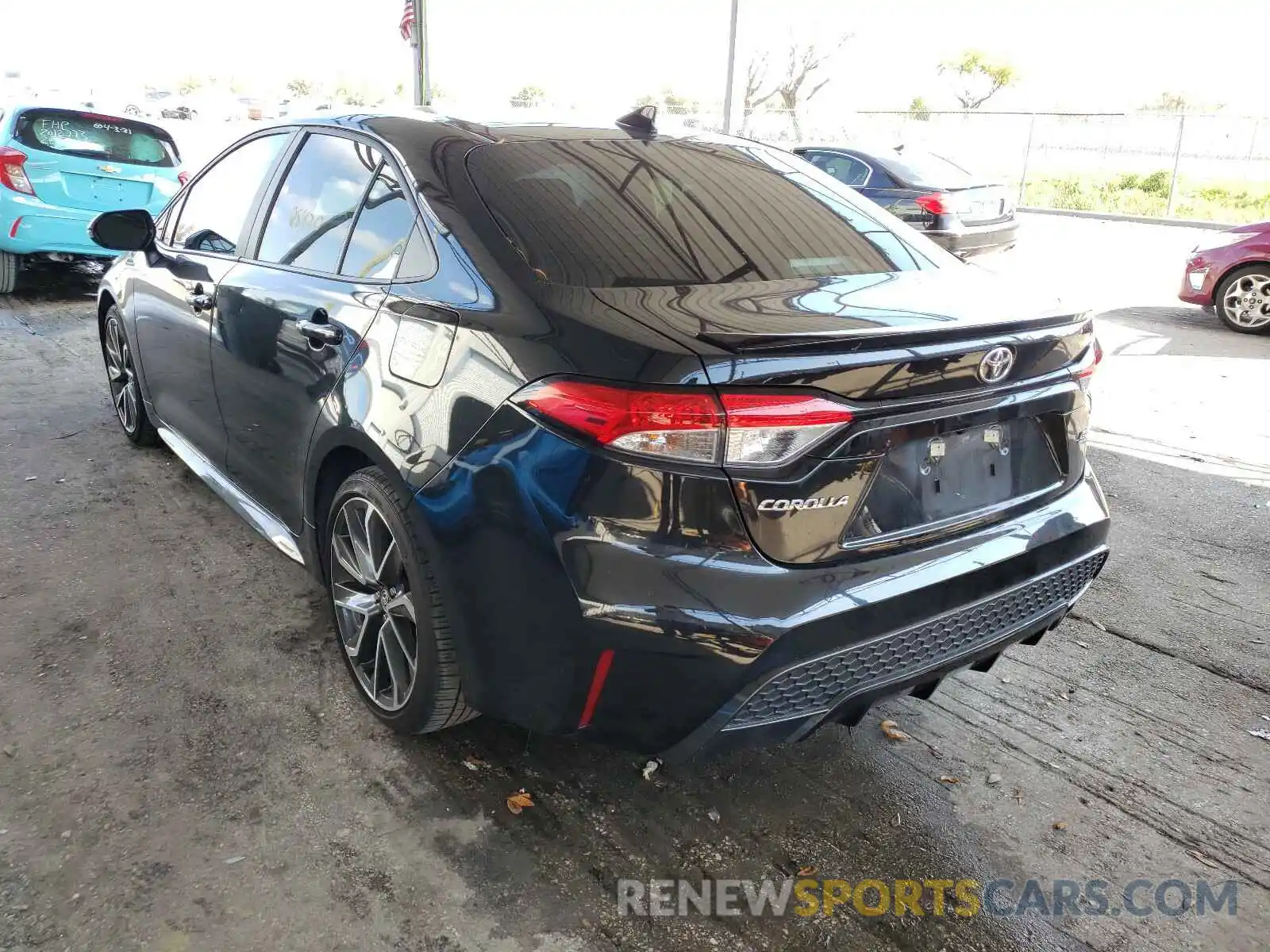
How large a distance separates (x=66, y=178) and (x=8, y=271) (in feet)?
3.67

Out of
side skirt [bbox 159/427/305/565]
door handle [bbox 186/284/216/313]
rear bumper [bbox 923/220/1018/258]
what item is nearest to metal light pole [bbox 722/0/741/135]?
rear bumper [bbox 923/220/1018/258]

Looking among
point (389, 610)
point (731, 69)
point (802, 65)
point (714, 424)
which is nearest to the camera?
point (714, 424)

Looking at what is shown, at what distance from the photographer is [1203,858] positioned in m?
2.40

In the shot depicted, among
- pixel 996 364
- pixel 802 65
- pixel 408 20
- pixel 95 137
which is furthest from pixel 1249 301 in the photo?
pixel 802 65

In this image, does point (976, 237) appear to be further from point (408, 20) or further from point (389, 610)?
point (408, 20)

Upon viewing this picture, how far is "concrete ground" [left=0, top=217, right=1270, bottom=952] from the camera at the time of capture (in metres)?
2.16

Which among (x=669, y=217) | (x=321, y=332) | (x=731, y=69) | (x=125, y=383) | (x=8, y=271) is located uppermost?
(x=731, y=69)

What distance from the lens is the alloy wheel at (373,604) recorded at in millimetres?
2576

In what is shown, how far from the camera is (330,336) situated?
8.83ft

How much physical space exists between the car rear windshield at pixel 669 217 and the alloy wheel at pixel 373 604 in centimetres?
83

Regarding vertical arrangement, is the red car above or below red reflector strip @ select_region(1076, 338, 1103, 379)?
below

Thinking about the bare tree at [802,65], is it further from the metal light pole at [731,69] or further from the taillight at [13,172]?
the taillight at [13,172]

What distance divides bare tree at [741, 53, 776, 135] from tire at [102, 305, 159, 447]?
5399 cm

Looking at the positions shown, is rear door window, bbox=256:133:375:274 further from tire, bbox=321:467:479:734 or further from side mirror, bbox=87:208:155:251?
side mirror, bbox=87:208:155:251
